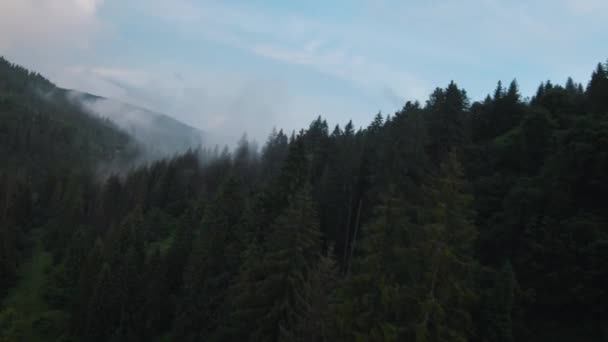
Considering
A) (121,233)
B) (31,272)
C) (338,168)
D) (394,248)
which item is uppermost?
(338,168)

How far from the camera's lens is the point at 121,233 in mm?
65375

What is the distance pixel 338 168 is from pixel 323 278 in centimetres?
3209

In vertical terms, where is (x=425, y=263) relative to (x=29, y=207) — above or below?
above

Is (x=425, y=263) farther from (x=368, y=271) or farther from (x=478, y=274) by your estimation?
(x=478, y=274)

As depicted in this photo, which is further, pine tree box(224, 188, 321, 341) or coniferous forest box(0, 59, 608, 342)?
pine tree box(224, 188, 321, 341)

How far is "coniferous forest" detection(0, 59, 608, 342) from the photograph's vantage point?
18844 millimetres

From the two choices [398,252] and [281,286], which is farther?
[281,286]

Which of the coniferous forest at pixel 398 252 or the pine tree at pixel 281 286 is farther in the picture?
the pine tree at pixel 281 286

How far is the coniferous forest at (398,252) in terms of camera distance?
1884 cm

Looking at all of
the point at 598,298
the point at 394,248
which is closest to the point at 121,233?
the point at 394,248

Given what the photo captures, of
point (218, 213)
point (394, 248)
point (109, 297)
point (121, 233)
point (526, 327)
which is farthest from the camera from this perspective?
point (121, 233)

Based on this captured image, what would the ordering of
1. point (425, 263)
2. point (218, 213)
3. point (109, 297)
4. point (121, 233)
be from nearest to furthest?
point (425, 263) → point (218, 213) → point (109, 297) → point (121, 233)

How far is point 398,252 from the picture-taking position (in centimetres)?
1894

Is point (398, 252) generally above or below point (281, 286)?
above
